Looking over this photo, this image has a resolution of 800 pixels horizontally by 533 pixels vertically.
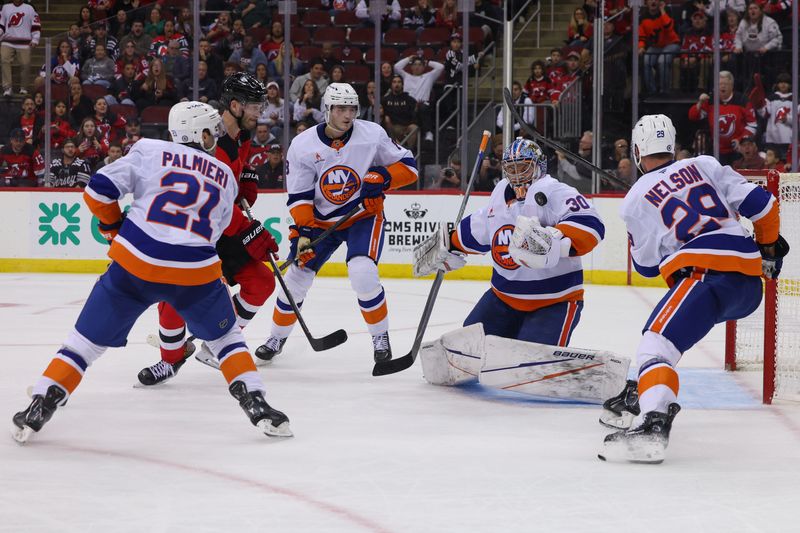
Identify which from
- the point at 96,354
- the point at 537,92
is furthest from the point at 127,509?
the point at 537,92

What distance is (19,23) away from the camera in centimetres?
1026

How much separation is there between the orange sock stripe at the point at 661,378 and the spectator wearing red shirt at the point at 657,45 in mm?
5703

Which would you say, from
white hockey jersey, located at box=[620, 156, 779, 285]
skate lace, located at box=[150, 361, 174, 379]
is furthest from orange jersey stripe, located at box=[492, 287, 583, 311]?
skate lace, located at box=[150, 361, 174, 379]

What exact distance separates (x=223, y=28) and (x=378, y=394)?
5615 mm

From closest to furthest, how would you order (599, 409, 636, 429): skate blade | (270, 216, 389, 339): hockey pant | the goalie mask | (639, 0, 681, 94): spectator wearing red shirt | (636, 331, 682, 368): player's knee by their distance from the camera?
(636, 331, 682, 368): player's knee < (599, 409, 636, 429): skate blade < the goalie mask < (270, 216, 389, 339): hockey pant < (639, 0, 681, 94): spectator wearing red shirt

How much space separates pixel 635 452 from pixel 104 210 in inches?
66.7

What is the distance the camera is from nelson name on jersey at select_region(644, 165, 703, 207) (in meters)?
3.28

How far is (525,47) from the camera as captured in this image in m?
9.53

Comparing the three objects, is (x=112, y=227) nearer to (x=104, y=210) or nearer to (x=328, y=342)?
(x=104, y=210)

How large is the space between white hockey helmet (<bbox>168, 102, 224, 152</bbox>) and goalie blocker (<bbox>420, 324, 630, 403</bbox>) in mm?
1266

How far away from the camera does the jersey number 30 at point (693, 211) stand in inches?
129

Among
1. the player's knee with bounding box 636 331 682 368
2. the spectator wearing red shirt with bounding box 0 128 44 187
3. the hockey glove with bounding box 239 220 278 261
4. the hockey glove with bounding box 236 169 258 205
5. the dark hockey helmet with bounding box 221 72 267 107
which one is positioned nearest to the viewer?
the player's knee with bounding box 636 331 682 368

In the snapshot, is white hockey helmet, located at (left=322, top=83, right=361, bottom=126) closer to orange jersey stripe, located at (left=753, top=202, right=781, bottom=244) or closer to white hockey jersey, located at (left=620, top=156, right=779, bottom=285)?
white hockey jersey, located at (left=620, top=156, right=779, bottom=285)

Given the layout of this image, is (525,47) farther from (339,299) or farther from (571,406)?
(571,406)
